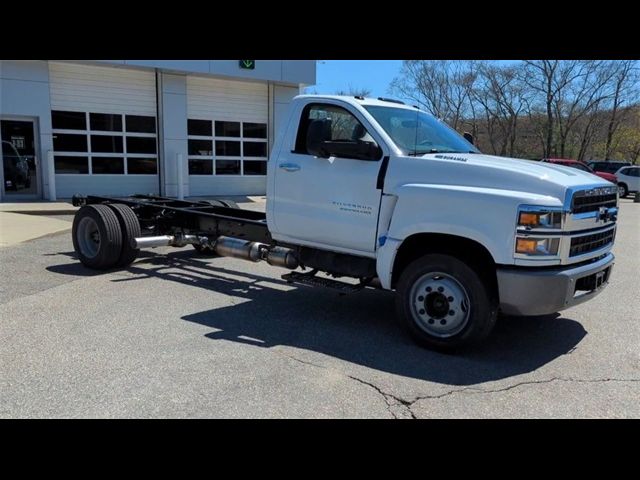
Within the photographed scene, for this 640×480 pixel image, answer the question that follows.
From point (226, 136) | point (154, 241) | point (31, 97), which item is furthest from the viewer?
point (226, 136)

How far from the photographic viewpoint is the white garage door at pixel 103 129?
1734cm

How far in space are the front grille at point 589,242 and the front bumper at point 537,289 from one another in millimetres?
162

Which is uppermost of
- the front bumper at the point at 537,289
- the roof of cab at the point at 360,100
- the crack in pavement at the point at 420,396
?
the roof of cab at the point at 360,100

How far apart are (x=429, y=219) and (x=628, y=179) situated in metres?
30.2

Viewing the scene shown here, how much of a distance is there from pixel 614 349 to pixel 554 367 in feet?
2.96

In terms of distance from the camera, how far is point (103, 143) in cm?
1814

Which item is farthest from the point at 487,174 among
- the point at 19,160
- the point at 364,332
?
the point at 19,160

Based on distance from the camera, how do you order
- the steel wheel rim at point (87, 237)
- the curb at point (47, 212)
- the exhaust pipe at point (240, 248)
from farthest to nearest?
the curb at point (47, 212), the steel wheel rim at point (87, 237), the exhaust pipe at point (240, 248)

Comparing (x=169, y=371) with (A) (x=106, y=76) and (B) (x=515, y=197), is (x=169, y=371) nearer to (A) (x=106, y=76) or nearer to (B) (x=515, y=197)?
(B) (x=515, y=197)

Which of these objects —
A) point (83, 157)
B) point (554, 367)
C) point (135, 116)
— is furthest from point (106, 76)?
point (554, 367)

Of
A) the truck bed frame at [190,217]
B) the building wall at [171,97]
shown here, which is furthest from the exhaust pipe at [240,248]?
the building wall at [171,97]

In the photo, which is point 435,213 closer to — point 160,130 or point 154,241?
point 154,241

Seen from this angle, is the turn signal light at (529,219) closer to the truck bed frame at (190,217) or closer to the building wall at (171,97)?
the truck bed frame at (190,217)

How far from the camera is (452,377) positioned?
14.6ft
